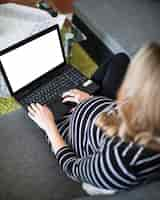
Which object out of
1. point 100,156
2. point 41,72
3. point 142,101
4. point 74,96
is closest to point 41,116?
point 74,96

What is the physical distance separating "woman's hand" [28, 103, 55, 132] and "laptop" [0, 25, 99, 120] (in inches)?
2.1

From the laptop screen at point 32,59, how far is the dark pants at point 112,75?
0.65 ft

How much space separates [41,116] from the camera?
1317 millimetres

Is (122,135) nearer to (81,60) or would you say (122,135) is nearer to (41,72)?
(41,72)

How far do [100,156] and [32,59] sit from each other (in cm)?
63

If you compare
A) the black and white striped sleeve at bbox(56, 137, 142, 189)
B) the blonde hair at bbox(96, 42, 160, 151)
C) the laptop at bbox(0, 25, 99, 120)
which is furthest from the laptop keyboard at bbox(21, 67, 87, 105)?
the blonde hair at bbox(96, 42, 160, 151)

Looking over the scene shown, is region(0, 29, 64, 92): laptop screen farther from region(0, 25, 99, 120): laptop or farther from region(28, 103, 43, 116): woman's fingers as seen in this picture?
region(28, 103, 43, 116): woman's fingers

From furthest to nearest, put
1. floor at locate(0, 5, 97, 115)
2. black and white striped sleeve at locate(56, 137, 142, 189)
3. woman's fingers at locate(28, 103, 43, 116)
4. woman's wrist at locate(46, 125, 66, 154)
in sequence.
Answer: floor at locate(0, 5, 97, 115) < woman's fingers at locate(28, 103, 43, 116) < woman's wrist at locate(46, 125, 66, 154) < black and white striped sleeve at locate(56, 137, 142, 189)

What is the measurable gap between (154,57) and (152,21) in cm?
95

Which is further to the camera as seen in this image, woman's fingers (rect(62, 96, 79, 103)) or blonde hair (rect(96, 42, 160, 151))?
woman's fingers (rect(62, 96, 79, 103))

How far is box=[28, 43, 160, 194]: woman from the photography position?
0.83 meters

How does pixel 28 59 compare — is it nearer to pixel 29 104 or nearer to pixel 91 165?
pixel 29 104

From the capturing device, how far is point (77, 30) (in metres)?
1.76

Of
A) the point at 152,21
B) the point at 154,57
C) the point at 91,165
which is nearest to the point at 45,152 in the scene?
the point at 91,165
